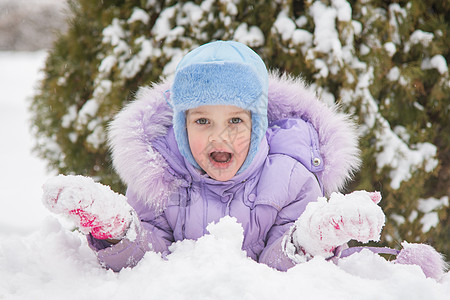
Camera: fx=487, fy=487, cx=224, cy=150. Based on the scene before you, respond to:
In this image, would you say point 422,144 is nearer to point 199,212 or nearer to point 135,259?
point 199,212

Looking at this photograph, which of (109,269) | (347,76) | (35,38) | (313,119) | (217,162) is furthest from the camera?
(35,38)

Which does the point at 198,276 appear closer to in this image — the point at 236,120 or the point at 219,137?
the point at 219,137

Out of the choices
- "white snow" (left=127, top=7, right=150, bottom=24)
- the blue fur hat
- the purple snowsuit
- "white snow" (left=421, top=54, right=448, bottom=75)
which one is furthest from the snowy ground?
"white snow" (left=421, top=54, right=448, bottom=75)

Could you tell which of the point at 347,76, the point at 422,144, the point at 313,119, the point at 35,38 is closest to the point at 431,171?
the point at 422,144

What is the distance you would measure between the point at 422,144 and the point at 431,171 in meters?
0.16

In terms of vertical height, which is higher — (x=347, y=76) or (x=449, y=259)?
(x=347, y=76)

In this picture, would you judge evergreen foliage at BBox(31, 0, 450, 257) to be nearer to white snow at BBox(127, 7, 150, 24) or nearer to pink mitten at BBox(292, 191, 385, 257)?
white snow at BBox(127, 7, 150, 24)

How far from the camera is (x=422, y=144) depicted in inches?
110

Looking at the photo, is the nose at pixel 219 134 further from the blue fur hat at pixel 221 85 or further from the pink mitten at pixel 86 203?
the pink mitten at pixel 86 203

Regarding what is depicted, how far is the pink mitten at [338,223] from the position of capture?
4.28 ft

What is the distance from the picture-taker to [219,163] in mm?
1805

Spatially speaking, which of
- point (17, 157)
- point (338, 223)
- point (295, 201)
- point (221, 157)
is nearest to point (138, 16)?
point (221, 157)

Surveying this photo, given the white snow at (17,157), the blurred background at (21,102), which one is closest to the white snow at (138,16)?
the blurred background at (21,102)

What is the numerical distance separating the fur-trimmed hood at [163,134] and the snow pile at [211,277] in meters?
0.37
